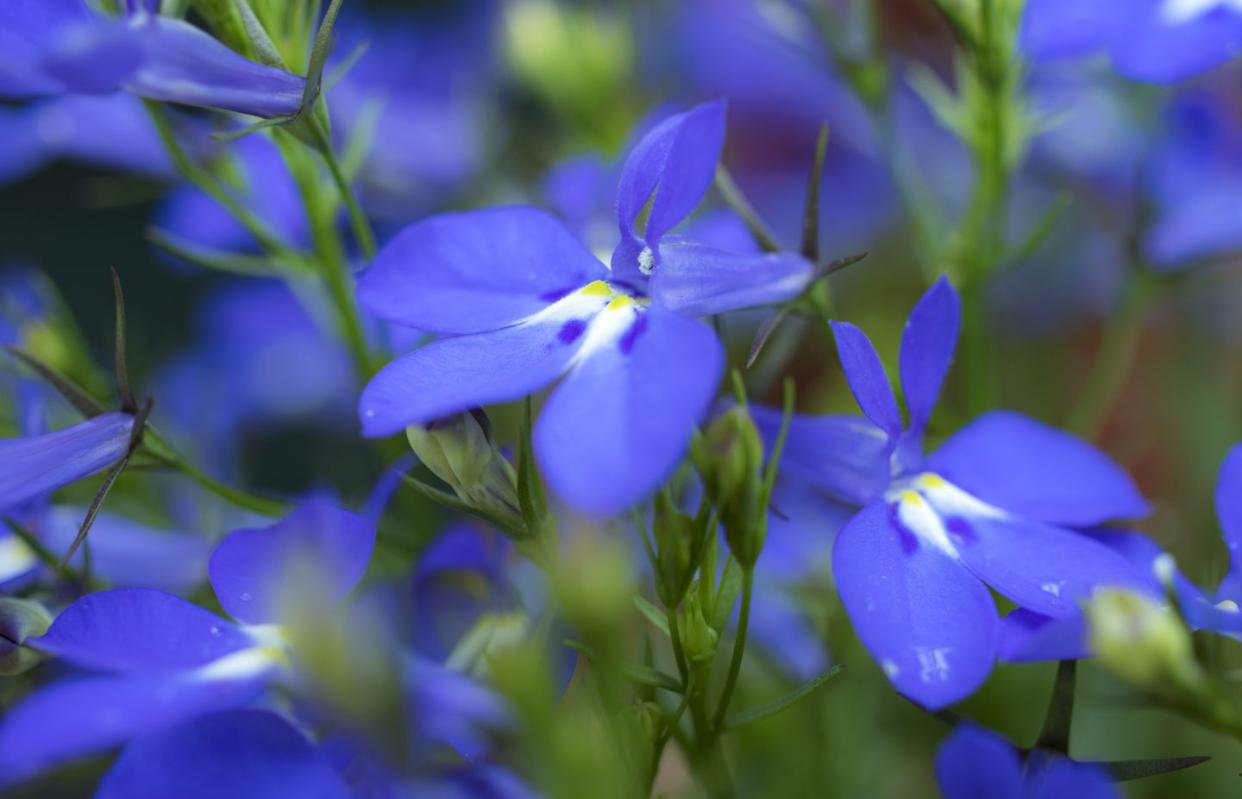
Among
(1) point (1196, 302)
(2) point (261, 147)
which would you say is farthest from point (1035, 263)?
(2) point (261, 147)

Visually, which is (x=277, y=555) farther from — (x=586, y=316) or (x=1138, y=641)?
(x=1138, y=641)

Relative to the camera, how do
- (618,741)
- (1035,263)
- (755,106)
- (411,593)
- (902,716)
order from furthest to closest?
(755,106)
(1035,263)
(902,716)
(411,593)
(618,741)

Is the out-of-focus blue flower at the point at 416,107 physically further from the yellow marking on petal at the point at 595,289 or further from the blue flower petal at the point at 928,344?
the blue flower petal at the point at 928,344

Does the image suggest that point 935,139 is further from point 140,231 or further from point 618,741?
point 618,741

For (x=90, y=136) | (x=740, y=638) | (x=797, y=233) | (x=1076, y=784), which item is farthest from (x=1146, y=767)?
(x=797, y=233)

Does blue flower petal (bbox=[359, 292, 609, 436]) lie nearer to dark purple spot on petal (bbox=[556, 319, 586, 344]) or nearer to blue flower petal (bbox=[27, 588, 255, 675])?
dark purple spot on petal (bbox=[556, 319, 586, 344])

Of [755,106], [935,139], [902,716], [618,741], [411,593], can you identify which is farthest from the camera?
[755,106]
